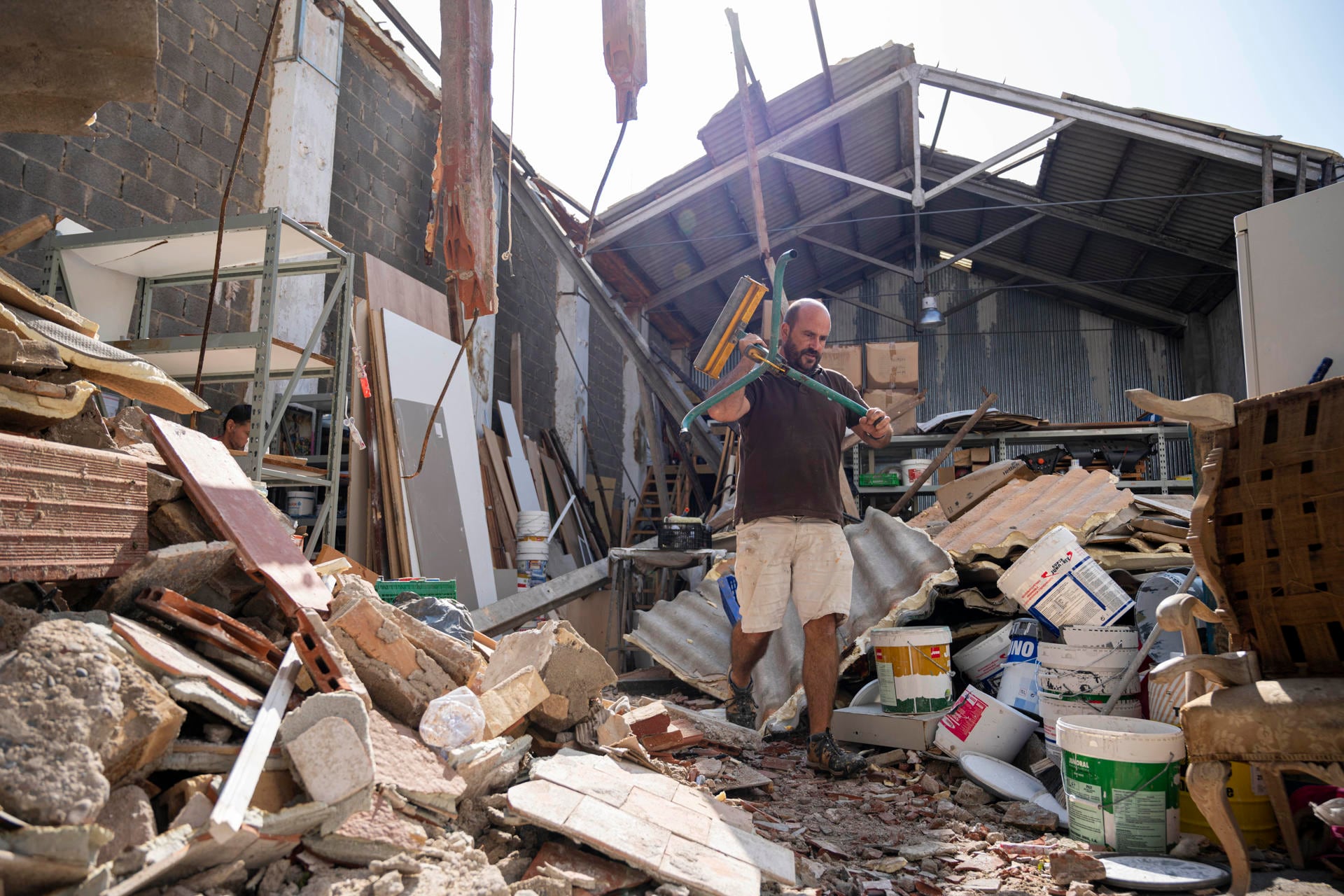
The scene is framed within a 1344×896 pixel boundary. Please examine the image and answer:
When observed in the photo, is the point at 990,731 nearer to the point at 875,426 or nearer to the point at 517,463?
the point at 875,426

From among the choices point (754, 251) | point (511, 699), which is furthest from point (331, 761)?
point (754, 251)

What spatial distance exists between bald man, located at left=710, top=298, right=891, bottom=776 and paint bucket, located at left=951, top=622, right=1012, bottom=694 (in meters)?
0.88

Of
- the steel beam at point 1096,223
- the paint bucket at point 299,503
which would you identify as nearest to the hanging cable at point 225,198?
the paint bucket at point 299,503

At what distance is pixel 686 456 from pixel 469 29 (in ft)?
21.0

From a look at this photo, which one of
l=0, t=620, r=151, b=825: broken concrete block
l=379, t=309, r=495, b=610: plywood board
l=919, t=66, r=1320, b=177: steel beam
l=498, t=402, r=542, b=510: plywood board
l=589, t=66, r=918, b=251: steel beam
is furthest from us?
l=589, t=66, r=918, b=251: steel beam

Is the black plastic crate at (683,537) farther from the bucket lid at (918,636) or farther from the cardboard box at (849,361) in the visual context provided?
the cardboard box at (849,361)

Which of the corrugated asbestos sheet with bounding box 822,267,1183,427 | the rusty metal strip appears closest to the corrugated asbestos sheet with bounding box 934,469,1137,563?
the rusty metal strip

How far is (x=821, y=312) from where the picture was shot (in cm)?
366

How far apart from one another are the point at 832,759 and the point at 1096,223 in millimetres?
10511

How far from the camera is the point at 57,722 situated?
53.5 inches

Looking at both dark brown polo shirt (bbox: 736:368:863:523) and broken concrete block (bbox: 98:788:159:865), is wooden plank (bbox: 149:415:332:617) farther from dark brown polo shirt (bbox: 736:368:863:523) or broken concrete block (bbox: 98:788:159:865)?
dark brown polo shirt (bbox: 736:368:863:523)

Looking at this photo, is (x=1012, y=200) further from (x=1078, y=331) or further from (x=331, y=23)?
(x=331, y=23)

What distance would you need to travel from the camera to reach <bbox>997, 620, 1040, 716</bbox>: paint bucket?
137 inches

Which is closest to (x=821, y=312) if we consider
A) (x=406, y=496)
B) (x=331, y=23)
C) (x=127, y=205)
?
(x=406, y=496)
